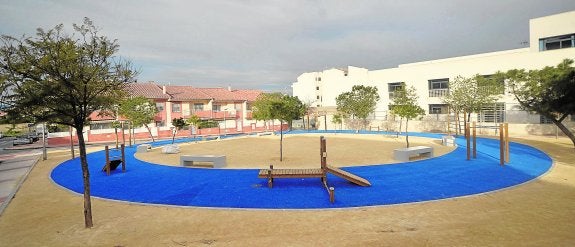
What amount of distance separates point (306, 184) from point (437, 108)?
34618mm

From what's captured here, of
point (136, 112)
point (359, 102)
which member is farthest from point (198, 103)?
→ point (359, 102)

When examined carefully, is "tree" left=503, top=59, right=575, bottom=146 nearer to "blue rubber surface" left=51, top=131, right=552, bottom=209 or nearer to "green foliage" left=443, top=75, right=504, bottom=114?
"blue rubber surface" left=51, top=131, right=552, bottom=209

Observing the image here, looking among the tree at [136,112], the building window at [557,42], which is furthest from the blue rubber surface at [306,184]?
the building window at [557,42]

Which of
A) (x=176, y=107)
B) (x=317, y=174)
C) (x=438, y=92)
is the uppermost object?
(x=438, y=92)

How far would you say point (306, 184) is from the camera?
1416 centimetres

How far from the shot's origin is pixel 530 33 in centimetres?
3481

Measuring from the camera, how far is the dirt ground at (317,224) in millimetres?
7996

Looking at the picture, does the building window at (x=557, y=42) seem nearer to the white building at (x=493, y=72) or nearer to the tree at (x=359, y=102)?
the white building at (x=493, y=72)

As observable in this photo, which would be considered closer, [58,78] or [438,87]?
[58,78]

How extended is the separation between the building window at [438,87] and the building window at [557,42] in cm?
1018

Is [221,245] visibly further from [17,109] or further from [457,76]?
[457,76]

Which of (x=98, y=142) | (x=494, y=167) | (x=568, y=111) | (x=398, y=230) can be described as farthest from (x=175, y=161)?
(x=98, y=142)

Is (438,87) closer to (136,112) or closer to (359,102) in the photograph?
(359,102)

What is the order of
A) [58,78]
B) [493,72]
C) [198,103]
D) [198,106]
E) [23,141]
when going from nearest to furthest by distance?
1. [58,78]
2. [493,72]
3. [23,141]
4. [198,106]
5. [198,103]
